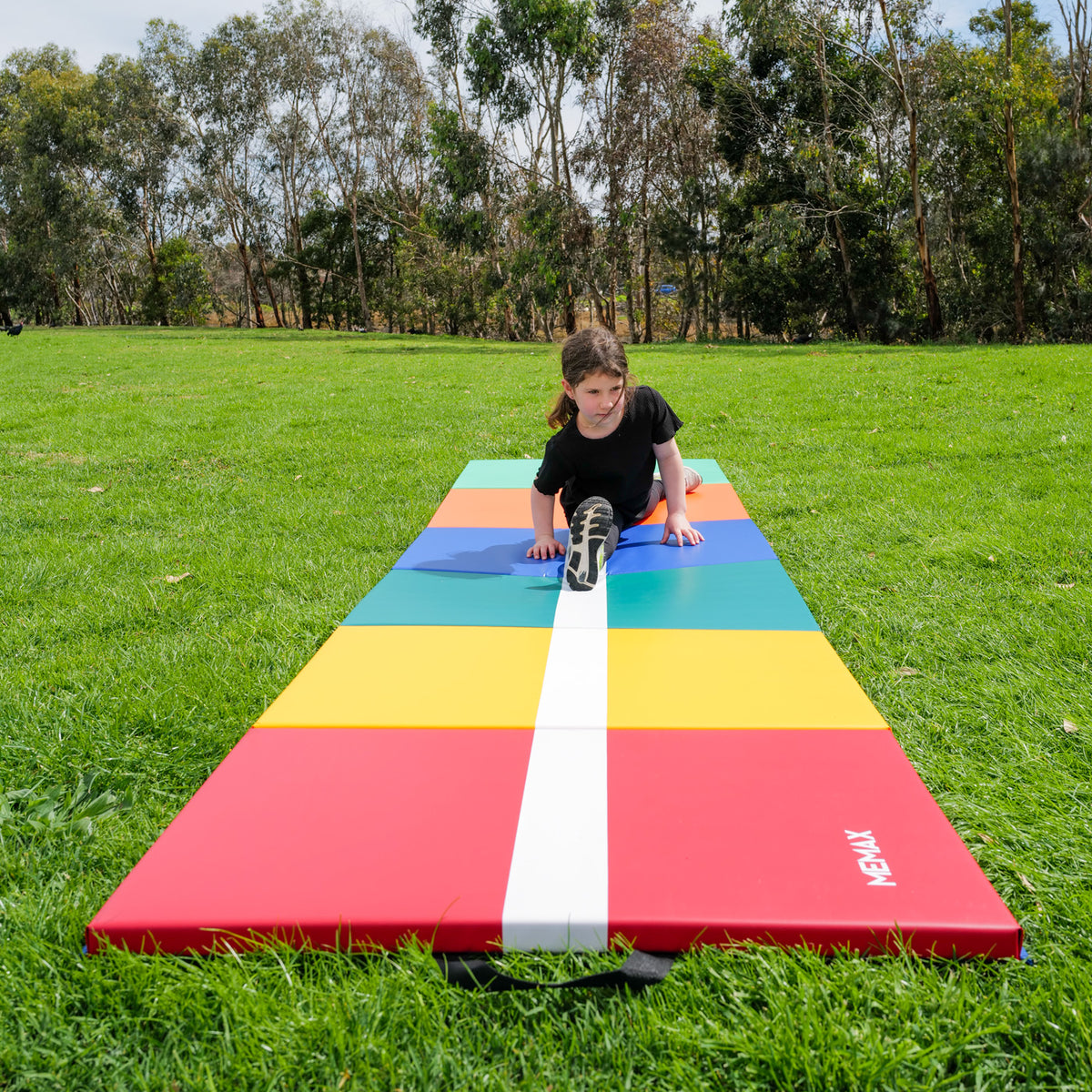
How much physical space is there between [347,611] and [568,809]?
6.19ft

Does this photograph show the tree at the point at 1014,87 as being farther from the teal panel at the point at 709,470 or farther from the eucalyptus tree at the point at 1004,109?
the teal panel at the point at 709,470

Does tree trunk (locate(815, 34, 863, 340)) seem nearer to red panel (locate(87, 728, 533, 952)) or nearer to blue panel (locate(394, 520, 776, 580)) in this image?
blue panel (locate(394, 520, 776, 580))

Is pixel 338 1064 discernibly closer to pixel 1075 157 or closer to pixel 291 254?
pixel 1075 157

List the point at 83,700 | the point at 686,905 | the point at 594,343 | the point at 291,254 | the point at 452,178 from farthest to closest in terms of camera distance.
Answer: the point at 291,254
the point at 452,178
the point at 594,343
the point at 83,700
the point at 686,905

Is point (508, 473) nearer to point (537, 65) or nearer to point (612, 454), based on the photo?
point (612, 454)

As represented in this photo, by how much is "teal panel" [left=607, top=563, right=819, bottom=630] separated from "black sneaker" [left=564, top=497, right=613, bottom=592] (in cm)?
12

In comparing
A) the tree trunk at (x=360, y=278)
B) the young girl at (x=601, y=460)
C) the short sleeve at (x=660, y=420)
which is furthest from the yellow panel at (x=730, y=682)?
the tree trunk at (x=360, y=278)

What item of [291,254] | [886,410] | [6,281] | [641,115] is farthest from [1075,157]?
[6,281]

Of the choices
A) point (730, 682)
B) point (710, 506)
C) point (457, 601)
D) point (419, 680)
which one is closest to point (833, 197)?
point (710, 506)

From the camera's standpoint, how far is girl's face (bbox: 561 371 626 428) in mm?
3791

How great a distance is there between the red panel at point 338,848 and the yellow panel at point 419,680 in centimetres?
10

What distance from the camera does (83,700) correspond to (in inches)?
111

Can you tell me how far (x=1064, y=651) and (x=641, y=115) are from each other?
74.3 feet

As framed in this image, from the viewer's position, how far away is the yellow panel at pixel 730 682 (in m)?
2.46
